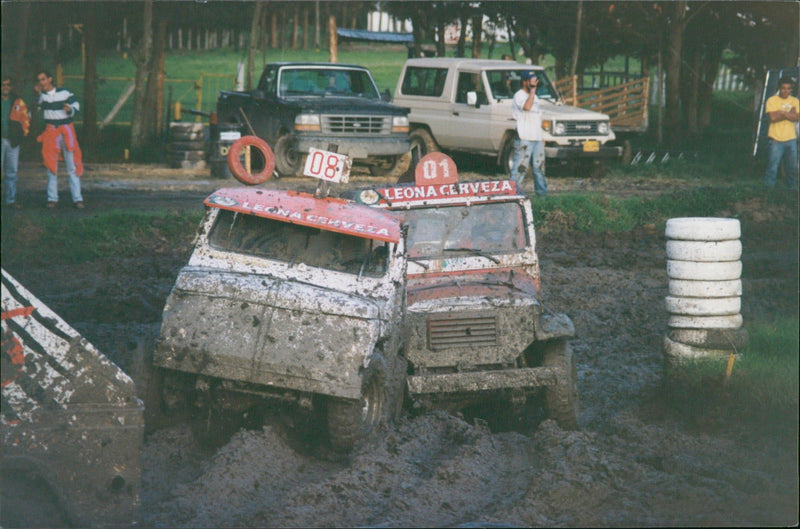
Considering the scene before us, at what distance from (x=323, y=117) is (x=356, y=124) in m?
0.61

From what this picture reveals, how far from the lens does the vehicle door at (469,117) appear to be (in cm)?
1953

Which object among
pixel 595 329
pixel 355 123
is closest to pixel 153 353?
pixel 595 329

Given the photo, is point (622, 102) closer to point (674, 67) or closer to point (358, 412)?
point (674, 67)

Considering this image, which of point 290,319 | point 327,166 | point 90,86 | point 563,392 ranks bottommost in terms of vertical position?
point 563,392

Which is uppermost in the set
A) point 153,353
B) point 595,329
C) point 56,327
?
point 56,327

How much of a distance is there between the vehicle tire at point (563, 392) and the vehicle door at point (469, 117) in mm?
11582

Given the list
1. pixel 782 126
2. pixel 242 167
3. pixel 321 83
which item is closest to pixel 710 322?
pixel 242 167

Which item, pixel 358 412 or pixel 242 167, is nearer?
pixel 358 412

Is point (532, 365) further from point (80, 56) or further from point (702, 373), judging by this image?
point (80, 56)

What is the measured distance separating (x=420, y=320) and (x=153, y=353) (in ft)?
6.92

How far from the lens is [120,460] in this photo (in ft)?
19.1

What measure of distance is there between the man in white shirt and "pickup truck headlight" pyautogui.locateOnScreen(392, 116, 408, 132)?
112 inches

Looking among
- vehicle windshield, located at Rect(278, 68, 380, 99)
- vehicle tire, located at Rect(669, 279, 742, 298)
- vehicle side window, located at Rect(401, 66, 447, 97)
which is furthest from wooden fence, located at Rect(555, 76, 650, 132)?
vehicle tire, located at Rect(669, 279, 742, 298)

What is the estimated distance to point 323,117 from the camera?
60.4 ft
